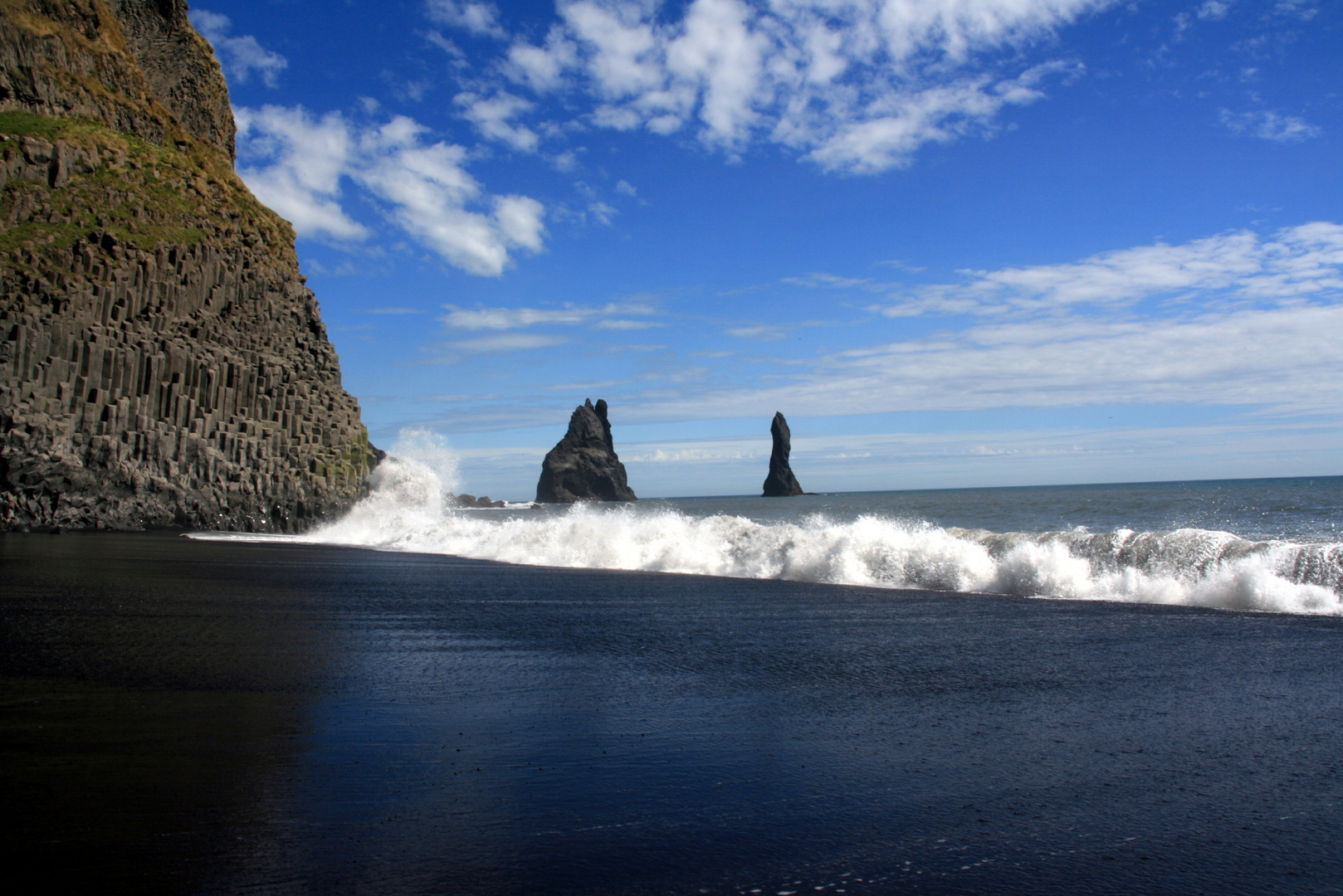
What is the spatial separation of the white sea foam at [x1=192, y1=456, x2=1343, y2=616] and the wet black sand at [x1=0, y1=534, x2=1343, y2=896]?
89.1 inches

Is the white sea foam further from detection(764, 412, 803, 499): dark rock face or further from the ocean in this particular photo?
detection(764, 412, 803, 499): dark rock face

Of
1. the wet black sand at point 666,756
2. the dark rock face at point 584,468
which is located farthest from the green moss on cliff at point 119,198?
the dark rock face at point 584,468

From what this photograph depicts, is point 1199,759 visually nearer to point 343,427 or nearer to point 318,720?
point 318,720

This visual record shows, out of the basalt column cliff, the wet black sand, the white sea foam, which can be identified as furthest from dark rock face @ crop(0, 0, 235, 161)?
the wet black sand

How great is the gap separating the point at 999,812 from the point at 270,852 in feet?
10.9

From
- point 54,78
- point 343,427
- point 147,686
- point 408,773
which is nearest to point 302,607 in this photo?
point 147,686

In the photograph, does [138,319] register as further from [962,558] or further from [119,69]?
[962,558]

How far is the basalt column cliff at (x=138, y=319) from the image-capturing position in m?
30.7

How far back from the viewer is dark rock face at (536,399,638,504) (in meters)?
140

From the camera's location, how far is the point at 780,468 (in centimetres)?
14375

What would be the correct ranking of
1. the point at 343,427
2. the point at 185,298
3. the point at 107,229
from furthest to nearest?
the point at 343,427 → the point at 185,298 → the point at 107,229

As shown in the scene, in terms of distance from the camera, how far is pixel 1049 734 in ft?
17.5

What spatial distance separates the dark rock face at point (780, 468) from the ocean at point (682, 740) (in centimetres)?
12855

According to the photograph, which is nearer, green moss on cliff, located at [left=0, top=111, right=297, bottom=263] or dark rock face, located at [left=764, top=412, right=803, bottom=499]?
green moss on cliff, located at [left=0, top=111, right=297, bottom=263]
